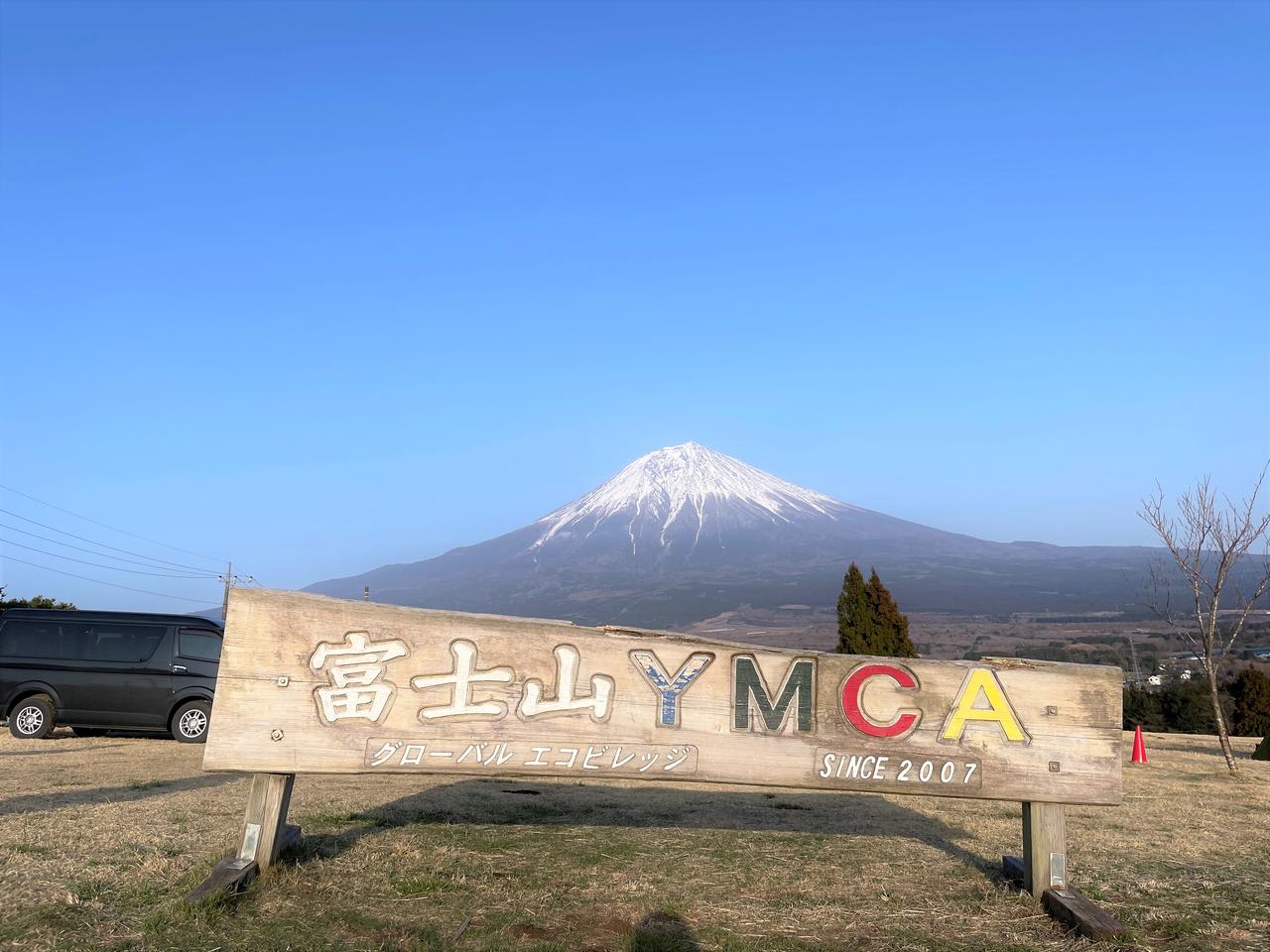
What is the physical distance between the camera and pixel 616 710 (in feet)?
20.0

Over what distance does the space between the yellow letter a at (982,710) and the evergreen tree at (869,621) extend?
27.5 m

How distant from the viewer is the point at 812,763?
611 centimetres

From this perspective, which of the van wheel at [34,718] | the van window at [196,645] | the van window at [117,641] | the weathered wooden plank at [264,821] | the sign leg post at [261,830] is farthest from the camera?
the van window at [196,645]

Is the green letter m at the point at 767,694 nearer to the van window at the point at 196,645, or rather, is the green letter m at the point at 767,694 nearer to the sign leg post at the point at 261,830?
the sign leg post at the point at 261,830

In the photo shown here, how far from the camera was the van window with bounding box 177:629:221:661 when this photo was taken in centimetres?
1645

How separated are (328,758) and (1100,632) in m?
125

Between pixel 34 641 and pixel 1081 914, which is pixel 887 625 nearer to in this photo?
pixel 34 641

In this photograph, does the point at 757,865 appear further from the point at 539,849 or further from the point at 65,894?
the point at 65,894

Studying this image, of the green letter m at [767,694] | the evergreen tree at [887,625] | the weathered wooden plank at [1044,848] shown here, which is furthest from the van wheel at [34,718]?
the evergreen tree at [887,625]

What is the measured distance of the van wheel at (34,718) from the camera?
15.6 m

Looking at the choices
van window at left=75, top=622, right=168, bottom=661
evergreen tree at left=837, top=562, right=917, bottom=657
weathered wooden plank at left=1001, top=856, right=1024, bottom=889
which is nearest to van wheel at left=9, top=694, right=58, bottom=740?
van window at left=75, top=622, right=168, bottom=661

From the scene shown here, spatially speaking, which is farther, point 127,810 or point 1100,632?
point 1100,632

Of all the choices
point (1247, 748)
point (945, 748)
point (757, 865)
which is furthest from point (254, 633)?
point (1247, 748)

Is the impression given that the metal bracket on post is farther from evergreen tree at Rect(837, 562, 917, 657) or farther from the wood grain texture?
evergreen tree at Rect(837, 562, 917, 657)
